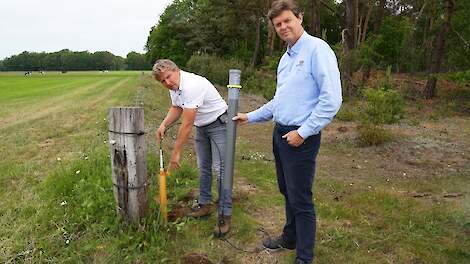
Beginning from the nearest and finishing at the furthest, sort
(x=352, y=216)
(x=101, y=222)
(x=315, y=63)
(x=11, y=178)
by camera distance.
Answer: (x=315, y=63)
(x=101, y=222)
(x=352, y=216)
(x=11, y=178)

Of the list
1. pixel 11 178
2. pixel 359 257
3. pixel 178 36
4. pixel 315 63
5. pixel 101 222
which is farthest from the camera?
pixel 178 36

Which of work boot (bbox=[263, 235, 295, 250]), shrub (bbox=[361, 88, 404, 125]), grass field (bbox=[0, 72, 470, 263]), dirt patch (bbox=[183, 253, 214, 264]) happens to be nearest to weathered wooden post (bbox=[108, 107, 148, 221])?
grass field (bbox=[0, 72, 470, 263])

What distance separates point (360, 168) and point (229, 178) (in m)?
3.96

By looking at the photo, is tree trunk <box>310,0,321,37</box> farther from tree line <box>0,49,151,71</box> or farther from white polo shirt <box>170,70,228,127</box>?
tree line <box>0,49,151,71</box>

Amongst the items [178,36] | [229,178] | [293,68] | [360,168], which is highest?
[178,36]

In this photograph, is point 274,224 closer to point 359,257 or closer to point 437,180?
point 359,257

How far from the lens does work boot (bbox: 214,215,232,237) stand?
3.94 meters

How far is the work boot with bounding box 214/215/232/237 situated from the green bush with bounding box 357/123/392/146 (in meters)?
5.76

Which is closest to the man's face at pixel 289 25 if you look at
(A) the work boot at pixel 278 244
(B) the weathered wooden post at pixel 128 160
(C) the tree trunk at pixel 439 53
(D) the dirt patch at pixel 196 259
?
(B) the weathered wooden post at pixel 128 160

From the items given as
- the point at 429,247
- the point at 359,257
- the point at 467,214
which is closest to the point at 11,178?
the point at 359,257

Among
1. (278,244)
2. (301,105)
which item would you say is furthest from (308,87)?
(278,244)

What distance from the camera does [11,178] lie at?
5660 millimetres

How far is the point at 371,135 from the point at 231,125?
19.5ft

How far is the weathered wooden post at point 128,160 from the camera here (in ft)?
11.7
